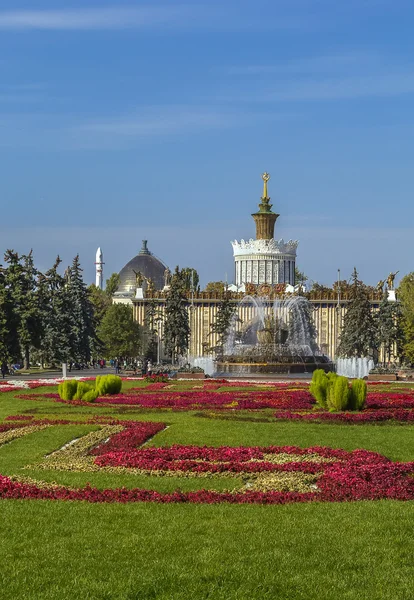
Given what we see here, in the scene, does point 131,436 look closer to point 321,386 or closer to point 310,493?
point 310,493

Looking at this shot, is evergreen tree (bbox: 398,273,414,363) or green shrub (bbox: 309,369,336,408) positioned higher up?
evergreen tree (bbox: 398,273,414,363)

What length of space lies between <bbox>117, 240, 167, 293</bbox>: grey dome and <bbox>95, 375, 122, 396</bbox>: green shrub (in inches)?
4296

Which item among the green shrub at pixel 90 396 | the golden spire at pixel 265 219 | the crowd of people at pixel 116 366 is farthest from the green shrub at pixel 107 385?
the golden spire at pixel 265 219

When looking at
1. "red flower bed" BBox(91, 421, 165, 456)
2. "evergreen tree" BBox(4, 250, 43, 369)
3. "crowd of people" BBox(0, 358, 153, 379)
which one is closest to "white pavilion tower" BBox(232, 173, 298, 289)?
"crowd of people" BBox(0, 358, 153, 379)

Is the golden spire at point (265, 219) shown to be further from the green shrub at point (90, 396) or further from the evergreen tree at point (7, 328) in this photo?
the green shrub at point (90, 396)

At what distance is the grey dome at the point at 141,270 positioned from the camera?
14488 centimetres

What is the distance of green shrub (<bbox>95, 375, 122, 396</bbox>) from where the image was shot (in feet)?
106

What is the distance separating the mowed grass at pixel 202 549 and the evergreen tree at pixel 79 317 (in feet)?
169

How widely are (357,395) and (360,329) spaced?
4326 cm

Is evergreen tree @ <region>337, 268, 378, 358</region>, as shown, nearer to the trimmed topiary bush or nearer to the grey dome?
the trimmed topiary bush

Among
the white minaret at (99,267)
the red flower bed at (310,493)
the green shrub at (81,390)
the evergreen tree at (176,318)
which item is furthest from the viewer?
the white minaret at (99,267)

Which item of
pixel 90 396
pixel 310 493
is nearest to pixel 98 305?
pixel 90 396

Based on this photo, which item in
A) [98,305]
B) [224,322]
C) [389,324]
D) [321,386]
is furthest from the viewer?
[98,305]

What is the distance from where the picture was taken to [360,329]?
68750 millimetres
